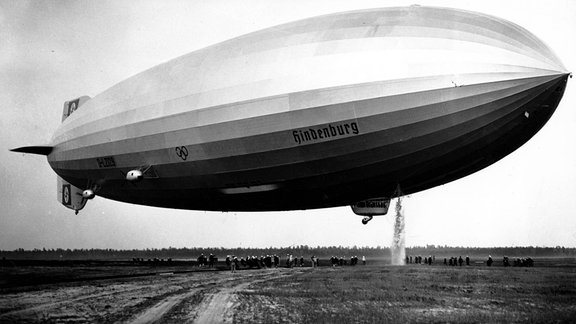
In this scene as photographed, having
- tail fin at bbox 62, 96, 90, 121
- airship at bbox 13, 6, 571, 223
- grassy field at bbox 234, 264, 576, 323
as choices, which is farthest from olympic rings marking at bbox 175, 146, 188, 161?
tail fin at bbox 62, 96, 90, 121

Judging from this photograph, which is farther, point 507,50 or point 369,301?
point 369,301

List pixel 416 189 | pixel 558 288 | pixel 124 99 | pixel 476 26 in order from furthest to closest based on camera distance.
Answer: pixel 124 99 < pixel 558 288 < pixel 416 189 < pixel 476 26

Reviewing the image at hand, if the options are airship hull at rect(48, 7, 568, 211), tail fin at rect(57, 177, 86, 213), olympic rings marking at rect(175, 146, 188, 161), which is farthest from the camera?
tail fin at rect(57, 177, 86, 213)

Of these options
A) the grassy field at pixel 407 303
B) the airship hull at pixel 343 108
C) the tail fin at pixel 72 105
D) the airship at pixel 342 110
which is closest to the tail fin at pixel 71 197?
the tail fin at pixel 72 105

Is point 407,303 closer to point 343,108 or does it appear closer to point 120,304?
point 343,108

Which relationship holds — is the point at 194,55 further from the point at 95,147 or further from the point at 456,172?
the point at 456,172

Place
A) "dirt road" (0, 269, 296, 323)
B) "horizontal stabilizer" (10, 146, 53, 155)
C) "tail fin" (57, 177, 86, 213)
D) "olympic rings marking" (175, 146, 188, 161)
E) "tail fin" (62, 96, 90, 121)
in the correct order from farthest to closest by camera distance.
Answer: "tail fin" (62, 96, 90, 121)
"tail fin" (57, 177, 86, 213)
"horizontal stabilizer" (10, 146, 53, 155)
"olympic rings marking" (175, 146, 188, 161)
"dirt road" (0, 269, 296, 323)

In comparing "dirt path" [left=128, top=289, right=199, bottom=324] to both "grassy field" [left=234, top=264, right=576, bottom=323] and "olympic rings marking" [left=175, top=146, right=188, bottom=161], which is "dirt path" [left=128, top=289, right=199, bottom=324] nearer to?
"grassy field" [left=234, top=264, right=576, bottom=323]

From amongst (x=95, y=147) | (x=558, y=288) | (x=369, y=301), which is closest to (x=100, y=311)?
(x=369, y=301)
